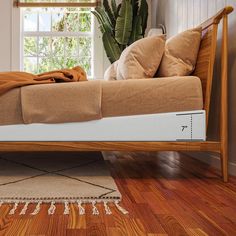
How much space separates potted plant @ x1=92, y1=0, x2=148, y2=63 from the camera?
4.05 metres

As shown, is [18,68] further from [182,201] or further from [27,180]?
[182,201]

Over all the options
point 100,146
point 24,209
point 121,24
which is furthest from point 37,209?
point 121,24

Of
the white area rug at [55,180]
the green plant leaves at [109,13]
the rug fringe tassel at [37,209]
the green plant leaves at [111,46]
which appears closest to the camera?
the rug fringe tassel at [37,209]

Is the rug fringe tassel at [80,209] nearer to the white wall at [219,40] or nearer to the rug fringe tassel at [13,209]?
the rug fringe tassel at [13,209]

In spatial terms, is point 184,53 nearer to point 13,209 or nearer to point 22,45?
point 13,209

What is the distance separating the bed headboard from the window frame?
2.65m

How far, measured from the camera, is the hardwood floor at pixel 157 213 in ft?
3.85

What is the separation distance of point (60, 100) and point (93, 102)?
0.18 m

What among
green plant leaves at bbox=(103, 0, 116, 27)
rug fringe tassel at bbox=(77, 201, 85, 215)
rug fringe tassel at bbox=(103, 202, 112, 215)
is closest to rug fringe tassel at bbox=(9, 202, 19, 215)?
rug fringe tassel at bbox=(77, 201, 85, 215)

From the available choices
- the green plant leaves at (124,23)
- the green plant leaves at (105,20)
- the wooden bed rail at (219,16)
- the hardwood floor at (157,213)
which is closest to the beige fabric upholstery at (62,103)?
the hardwood floor at (157,213)

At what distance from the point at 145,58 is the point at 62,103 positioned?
0.64 meters

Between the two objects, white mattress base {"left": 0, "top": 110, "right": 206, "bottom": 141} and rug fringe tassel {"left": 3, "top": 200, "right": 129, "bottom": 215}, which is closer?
rug fringe tassel {"left": 3, "top": 200, "right": 129, "bottom": 215}

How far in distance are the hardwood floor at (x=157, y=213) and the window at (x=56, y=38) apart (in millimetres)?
2998

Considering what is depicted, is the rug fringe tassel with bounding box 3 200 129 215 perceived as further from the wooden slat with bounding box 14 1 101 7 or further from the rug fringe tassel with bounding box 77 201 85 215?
the wooden slat with bounding box 14 1 101 7
